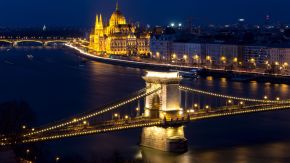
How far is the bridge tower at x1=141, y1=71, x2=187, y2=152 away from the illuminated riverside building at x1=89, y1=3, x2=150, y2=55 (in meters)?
23.8

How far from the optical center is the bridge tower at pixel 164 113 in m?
9.29

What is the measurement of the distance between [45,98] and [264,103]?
5.51 meters

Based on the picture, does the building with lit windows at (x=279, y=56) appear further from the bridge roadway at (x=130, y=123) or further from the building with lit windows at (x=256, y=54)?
the bridge roadway at (x=130, y=123)

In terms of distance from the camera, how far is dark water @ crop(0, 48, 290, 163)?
367 inches

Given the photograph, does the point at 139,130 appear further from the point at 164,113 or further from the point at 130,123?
the point at 130,123

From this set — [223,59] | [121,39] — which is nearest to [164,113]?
[223,59]

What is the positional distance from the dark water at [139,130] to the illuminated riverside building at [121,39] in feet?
43.4

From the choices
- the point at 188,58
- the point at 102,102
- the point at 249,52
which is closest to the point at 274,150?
the point at 102,102

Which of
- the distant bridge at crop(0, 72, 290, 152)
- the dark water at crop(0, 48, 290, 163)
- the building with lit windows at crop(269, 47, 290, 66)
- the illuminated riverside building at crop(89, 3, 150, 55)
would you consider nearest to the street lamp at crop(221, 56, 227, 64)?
the building with lit windows at crop(269, 47, 290, 66)

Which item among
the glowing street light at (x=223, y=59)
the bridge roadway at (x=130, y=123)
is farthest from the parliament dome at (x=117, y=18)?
the bridge roadway at (x=130, y=123)

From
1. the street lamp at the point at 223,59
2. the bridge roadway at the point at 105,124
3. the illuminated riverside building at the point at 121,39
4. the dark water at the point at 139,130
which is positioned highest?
the illuminated riverside building at the point at 121,39

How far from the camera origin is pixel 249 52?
81.4 feet

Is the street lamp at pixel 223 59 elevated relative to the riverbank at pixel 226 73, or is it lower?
elevated

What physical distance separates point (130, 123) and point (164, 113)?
546mm
